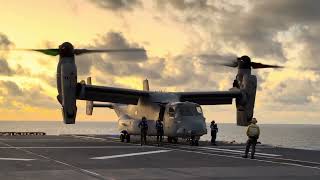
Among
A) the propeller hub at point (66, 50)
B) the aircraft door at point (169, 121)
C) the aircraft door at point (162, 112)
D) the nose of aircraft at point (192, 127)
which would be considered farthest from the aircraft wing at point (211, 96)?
the propeller hub at point (66, 50)

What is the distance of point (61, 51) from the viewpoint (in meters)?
31.8

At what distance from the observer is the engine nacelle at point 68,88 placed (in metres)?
30.8

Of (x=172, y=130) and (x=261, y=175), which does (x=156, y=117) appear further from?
(x=261, y=175)

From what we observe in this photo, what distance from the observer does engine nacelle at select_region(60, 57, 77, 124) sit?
3084cm

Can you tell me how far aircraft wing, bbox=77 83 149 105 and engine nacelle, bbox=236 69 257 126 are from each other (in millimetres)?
7465

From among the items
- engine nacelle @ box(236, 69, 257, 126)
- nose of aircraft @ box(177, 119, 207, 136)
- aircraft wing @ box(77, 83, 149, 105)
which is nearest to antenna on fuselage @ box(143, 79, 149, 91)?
aircraft wing @ box(77, 83, 149, 105)

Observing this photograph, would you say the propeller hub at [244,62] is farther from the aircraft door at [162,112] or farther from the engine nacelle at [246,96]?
the aircraft door at [162,112]

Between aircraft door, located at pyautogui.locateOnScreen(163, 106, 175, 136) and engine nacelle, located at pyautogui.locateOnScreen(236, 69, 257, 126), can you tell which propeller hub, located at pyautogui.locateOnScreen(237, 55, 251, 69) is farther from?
aircraft door, located at pyautogui.locateOnScreen(163, 106, 175, 136)

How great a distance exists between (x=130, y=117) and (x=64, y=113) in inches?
318

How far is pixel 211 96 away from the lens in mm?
40469

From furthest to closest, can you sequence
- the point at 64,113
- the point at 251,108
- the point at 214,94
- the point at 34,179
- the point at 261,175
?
the point at 214,94 → the point at 251,108 → the point at 64,113 → the point at 261,175 → the point at 34,179

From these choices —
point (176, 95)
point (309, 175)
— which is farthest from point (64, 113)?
point (309, 175)

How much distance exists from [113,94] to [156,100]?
382 cm

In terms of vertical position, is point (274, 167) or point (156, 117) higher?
point (156, 117)
